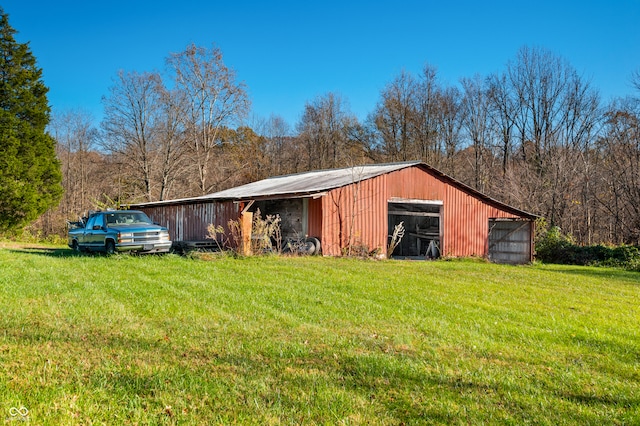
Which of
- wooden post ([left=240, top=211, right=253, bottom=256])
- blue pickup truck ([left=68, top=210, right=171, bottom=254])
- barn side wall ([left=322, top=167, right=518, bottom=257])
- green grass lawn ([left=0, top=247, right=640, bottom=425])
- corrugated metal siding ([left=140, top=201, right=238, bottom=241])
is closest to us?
green grass lawn ([left=0, top=247, right=640, bottom=425])

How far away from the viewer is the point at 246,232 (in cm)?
1688

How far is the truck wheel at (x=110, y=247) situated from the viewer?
645 inches

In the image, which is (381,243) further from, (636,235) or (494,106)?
(494,106)

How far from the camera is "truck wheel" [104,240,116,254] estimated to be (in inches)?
645

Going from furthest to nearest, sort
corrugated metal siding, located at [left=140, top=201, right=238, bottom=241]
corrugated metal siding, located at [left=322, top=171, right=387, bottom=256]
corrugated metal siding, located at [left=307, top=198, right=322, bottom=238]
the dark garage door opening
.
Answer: the dark garage door opening → corrugated metal siding, located at [left=140, top=201, right=238, bottom=241] → corrugated metal siding, located at [left=322, top=171, right=387, bottom=256] → corrugated metal siding, located at [left=307, top=198, right=322, bottom=238]

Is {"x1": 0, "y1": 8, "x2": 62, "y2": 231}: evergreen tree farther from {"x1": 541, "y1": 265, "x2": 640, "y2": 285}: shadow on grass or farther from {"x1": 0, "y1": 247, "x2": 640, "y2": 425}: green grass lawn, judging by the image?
{"x1": 541, "y1": 265, "x2": 640, "y2": 285}: shadow on grass

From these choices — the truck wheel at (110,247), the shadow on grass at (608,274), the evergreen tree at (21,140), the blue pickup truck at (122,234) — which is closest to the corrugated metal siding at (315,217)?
the blue pickup truck at (122,234)

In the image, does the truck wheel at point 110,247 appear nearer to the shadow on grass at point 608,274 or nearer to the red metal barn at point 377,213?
the red metal barn at point 377,213

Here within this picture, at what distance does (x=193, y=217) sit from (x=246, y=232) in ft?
22.4

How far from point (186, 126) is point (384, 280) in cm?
2943

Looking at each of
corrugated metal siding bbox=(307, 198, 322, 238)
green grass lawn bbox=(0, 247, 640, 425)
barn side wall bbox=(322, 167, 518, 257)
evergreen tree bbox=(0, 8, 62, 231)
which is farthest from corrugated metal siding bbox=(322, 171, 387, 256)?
evergreen tree bbox=(0, 8, 62, 231)

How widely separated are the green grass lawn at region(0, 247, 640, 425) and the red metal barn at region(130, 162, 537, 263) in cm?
923

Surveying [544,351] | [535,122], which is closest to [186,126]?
[535,122]

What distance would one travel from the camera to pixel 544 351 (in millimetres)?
5801
